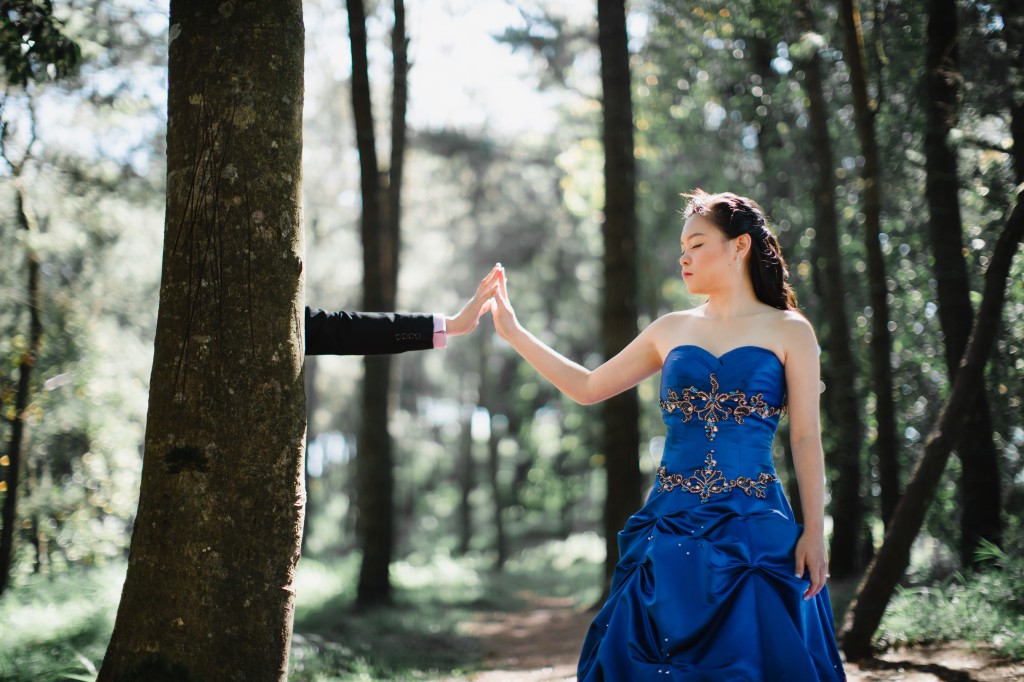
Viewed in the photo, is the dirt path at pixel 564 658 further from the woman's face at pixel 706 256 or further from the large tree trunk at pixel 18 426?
the large tree trunk at pixel 18 426

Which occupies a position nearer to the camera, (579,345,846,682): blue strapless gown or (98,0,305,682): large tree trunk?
(98,0,305,682): large tree trunk

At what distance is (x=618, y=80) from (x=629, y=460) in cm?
449

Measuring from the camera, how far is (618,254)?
9.96m

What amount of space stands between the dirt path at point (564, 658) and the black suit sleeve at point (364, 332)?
4101mm

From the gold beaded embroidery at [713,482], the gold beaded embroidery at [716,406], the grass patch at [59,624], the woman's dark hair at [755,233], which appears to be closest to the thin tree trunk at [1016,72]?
the woman's dark hair at [755,233]

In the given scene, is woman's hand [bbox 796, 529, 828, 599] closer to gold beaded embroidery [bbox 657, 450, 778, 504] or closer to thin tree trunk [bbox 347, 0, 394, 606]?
gold beaded embroidery [bbox 657, 450, 778, 504]

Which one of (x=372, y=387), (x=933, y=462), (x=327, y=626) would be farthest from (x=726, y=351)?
(x=372, y=387)

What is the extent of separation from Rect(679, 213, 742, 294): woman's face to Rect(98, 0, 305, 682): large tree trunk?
1.85 m

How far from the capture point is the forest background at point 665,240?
8.62 meters

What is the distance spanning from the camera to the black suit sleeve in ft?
13.0

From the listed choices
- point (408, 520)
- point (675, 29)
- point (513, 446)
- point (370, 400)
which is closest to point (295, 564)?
point (370, 400)

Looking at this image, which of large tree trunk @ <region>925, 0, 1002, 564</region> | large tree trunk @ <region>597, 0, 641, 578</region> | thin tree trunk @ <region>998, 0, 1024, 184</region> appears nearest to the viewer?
thin tree trunk @ <region>998, 0, 1024, 184</region>

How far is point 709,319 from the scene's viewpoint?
4.18 m

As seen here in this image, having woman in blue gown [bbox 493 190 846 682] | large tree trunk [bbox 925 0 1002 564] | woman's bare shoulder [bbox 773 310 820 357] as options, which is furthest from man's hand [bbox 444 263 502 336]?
large tree trunk [bbox 925 0 1002 564]
